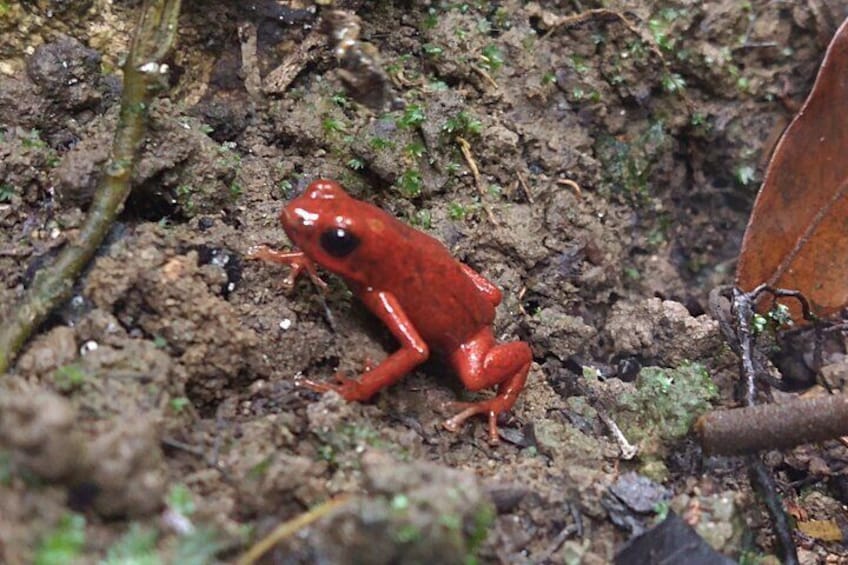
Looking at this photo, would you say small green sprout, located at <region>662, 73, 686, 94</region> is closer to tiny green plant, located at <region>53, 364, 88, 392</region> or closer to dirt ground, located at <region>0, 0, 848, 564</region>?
dirt ground, located at <region>0, 0, 848, 564</region>

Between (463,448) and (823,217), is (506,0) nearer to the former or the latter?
(823,217)

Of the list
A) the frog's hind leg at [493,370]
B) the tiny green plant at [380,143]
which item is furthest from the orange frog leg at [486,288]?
the tiny green plant at [380,143]

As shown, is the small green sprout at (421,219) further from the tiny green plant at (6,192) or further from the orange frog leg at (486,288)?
the tiny green plant at (6,192)

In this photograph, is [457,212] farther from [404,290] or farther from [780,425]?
[780,425]

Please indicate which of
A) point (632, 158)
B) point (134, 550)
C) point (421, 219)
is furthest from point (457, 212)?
point (134, 550)

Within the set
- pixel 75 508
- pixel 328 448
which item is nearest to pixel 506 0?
pixel 328 448

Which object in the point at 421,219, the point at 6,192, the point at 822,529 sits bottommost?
the point at 822,529

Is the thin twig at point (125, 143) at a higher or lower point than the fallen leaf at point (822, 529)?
higher
